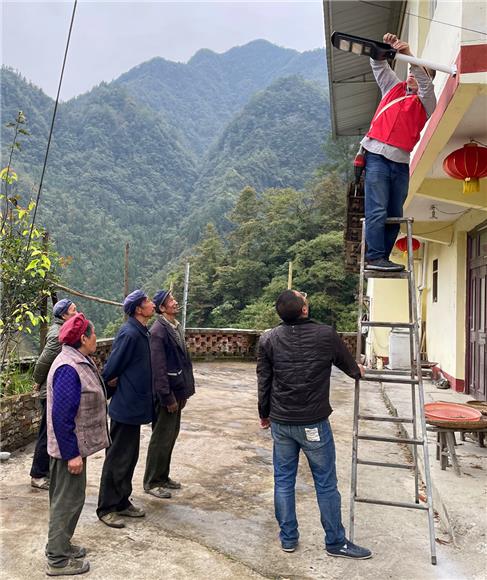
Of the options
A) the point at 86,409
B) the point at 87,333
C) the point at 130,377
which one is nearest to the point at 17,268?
the point at 130,377

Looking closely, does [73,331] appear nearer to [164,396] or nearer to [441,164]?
[164,396]

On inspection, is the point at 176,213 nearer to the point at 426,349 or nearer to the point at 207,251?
the point at 207,251

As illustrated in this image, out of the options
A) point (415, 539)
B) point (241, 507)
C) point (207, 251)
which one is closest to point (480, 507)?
point (415, 539)

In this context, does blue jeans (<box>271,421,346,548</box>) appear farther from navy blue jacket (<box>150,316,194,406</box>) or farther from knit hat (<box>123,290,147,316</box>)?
knit hat (<box>123,290,147,316</box>)

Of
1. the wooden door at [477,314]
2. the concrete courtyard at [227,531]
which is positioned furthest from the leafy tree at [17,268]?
the wooden door at [477,314]

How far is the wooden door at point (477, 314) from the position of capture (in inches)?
278

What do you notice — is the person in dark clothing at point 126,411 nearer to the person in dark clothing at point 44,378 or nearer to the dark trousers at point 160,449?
the dark trousers at point 160,449

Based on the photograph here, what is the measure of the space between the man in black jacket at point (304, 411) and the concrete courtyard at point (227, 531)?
0.70ft

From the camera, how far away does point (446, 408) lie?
14.7ft

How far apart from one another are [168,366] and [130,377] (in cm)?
50

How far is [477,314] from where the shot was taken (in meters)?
7.42

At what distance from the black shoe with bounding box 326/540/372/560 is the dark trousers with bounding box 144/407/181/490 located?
62.1 inches

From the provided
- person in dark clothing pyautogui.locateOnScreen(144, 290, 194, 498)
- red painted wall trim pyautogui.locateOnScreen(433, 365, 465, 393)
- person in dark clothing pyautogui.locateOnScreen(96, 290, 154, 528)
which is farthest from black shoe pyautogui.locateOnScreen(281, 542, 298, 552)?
red painted wall trim pyautogui.locateOnScreen(433, 365, 465, 393)

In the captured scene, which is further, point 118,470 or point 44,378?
point 44,378
